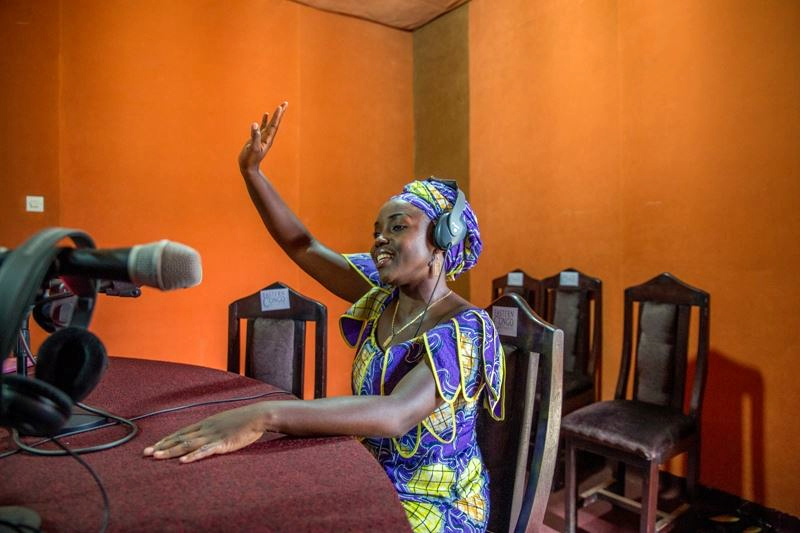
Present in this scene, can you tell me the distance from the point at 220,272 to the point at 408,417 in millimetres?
3101

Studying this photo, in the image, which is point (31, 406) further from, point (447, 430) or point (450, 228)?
point (450, 228)

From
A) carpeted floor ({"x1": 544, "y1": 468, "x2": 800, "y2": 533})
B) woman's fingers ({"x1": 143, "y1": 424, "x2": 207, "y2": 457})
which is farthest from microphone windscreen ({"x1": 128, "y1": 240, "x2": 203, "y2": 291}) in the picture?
carpeted floor ({"x1": 544, "y1": 468, "x2": 800, "y2": 533})

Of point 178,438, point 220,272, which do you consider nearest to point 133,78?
point 220,272

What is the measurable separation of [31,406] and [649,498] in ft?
6.99

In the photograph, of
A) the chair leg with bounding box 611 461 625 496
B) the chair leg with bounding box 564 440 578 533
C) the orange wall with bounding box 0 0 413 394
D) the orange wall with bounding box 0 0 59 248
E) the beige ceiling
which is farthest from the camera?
the beige ceiling

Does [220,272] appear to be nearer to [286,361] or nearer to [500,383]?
[286,361]

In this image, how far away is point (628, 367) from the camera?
2.58m

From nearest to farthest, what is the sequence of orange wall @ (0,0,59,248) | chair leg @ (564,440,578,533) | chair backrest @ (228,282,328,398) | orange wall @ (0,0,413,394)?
chair backrest @ (228,282,328,398)
chair leg @ (564,440,578,533)
orange wall @ (0,0,59,248)
orange wall @ (0,0,413,394)

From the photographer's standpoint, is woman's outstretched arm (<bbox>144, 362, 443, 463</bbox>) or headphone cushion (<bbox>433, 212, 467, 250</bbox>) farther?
headphone cushion (<bbox>433, 212, 467, 250</bbox>)

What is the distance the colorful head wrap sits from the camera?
132 centimetres

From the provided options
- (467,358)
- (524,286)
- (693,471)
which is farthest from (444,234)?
(524,286)

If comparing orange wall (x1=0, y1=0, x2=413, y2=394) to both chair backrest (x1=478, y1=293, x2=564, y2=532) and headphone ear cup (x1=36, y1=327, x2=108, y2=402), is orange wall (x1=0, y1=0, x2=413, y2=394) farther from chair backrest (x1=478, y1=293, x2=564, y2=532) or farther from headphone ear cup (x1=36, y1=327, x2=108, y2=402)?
headphone ear cup (x1=36, y1=327, x2=108, y2=402)

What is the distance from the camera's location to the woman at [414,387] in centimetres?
93

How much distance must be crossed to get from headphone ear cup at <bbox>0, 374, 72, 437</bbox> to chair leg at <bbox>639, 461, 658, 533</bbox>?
6.69ft
